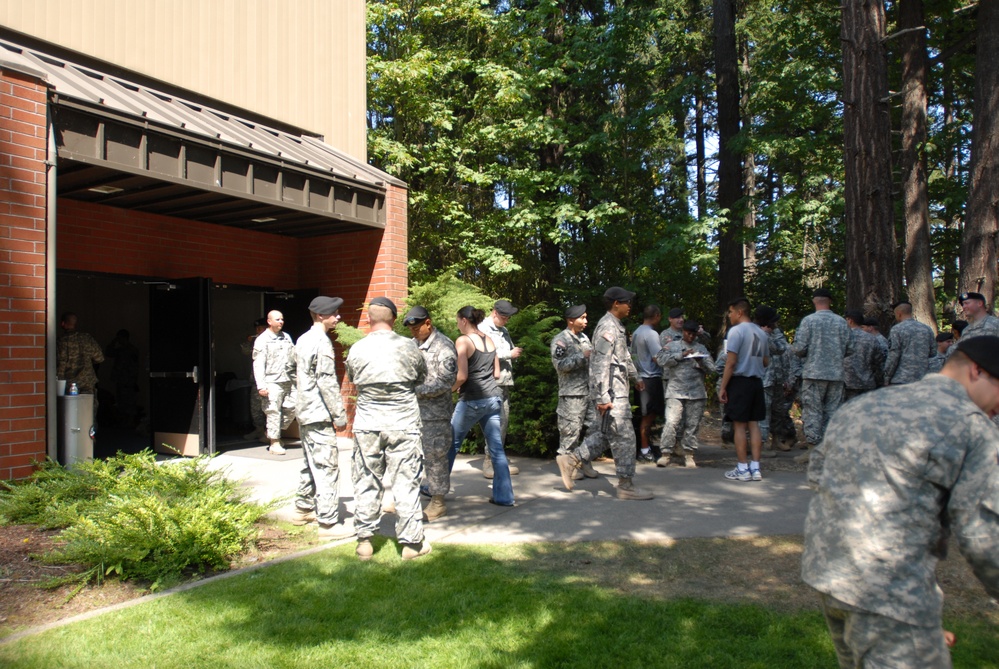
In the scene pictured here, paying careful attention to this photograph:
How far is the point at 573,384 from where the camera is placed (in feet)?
25.7

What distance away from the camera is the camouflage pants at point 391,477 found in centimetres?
552

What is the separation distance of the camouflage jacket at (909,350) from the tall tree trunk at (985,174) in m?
4.29

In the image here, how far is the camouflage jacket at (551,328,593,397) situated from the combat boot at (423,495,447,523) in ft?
6.08

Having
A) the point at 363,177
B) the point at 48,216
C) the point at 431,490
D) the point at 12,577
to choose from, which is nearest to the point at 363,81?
the point at 363,177

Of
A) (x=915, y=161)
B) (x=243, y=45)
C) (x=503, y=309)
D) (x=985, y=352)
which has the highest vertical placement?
(x=243, y=45)

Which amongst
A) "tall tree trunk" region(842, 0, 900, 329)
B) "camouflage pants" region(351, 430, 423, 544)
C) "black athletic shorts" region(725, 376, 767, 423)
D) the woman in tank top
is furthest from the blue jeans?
"tall tree trunk" region(842, 0, 900, 329)

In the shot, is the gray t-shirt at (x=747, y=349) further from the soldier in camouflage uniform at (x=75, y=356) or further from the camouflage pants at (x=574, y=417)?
the soldier in camouflage uniform at (x=75, y=356)

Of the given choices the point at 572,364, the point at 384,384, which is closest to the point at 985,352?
the point at 384,384

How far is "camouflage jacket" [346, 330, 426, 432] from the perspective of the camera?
18.3 feet

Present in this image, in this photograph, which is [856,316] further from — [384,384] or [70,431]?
[70,431]

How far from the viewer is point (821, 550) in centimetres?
256

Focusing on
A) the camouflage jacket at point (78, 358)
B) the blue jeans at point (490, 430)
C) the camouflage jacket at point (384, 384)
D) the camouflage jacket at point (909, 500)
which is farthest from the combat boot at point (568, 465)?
the camouflage jacket at point (78, 358)

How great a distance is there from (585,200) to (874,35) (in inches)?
448

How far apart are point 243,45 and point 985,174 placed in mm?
12816
